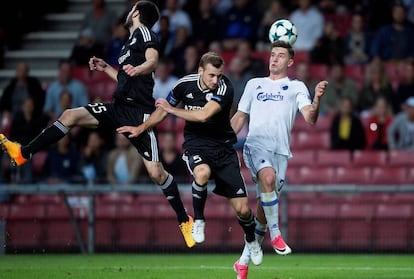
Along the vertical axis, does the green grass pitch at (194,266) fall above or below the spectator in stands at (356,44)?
below

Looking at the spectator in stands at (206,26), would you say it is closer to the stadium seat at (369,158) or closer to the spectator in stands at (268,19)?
the spectator in stands at (268,19)

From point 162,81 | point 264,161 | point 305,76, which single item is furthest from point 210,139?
point 162,81

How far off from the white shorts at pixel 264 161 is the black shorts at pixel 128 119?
3.88 ft

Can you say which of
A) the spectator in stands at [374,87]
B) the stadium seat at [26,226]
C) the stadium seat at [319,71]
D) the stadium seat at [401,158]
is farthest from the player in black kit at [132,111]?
the stadium seat at [319,71]

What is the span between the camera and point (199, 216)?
42.2 feet

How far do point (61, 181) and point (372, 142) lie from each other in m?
4.88

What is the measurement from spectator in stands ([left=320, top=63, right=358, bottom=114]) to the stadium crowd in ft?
0.05

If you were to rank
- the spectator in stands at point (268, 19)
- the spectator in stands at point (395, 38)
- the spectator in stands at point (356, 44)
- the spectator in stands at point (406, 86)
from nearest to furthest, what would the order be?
1. the spectator in stands at point (406, 86)
2. the spectator in stands at point (395, 38)
3. the spectator in stands at point (356, 44)
4. the spectator in stands at point (268, 19)

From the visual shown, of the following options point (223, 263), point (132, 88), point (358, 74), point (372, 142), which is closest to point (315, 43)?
point (358, 74)

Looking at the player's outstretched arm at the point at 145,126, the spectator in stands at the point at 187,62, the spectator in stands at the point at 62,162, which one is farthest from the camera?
the spectator in stands at the point at 187,62

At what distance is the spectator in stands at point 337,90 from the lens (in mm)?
19797

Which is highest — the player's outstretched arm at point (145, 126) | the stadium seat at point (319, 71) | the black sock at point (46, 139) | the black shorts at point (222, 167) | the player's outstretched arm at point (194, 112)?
the stadium seat at point (319, 71)

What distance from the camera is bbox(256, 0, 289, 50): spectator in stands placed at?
70.0ft

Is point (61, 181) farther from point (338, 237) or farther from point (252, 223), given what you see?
point (252, 223)
